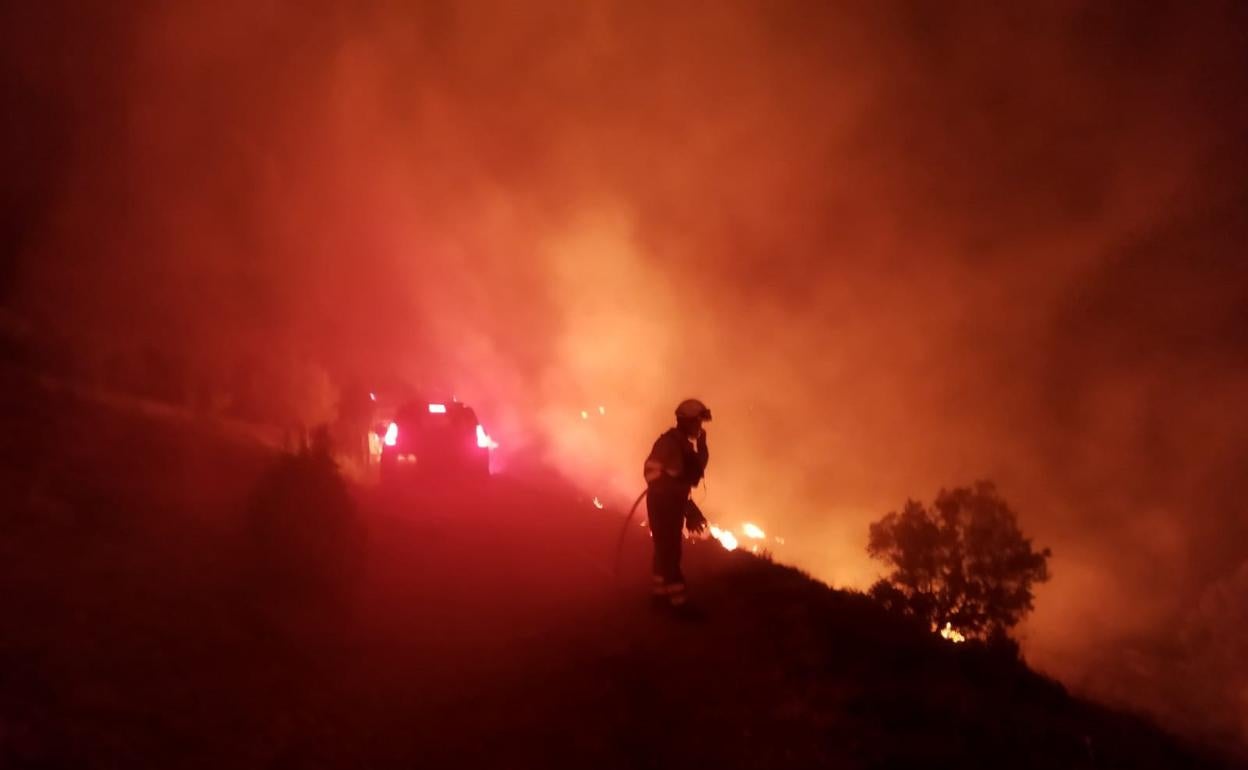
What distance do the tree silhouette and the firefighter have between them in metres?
26.8

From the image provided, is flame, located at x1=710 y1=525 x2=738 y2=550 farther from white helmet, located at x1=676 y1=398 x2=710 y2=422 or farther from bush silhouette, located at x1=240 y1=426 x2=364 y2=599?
bush silhouette, located at x1=240 y1=426 x2=364 y2=599

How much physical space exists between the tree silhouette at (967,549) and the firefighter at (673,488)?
26.8 m

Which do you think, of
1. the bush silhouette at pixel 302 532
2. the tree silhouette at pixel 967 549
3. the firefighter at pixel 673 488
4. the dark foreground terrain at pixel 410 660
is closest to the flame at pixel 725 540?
the dark foreground terrain at pixel 410 660

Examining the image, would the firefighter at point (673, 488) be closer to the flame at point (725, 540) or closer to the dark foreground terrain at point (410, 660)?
the dark foreground terrain at point (410, 660)

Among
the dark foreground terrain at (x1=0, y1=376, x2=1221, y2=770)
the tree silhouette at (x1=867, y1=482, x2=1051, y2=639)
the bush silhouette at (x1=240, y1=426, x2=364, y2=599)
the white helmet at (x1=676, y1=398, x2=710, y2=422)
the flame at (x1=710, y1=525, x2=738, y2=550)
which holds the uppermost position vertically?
the tree silhouette at (x1=867, y1=482, x2=1051, y2=639)

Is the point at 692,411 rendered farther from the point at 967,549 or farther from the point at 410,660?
the point at 967,549

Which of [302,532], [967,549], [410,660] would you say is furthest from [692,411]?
[967,549]

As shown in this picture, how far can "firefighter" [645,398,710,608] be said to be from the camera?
8.48 meters

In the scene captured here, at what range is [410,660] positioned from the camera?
306 inches

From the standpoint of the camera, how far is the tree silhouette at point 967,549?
36469 millimetres

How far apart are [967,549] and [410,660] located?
37985mm

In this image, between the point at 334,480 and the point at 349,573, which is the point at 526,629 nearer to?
the point at 349,573

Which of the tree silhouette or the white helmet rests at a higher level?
the tree silhouette

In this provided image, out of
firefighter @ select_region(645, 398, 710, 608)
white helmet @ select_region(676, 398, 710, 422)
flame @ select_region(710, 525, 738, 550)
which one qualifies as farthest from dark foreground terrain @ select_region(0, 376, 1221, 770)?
flame @ select_region(710, 525, 738, 550)
